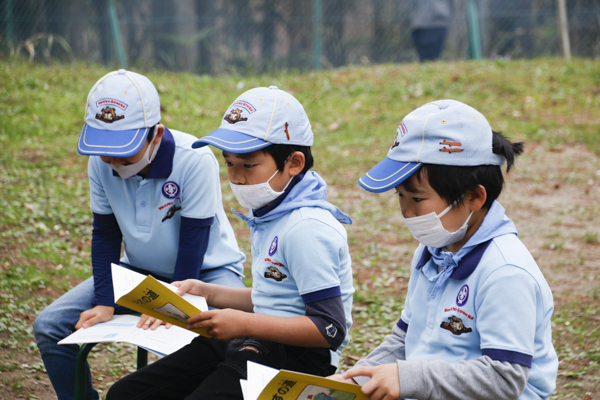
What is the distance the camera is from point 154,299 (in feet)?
6.33

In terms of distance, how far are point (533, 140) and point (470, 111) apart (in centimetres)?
645

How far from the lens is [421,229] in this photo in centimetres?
175

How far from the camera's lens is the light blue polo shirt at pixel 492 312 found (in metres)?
1.51

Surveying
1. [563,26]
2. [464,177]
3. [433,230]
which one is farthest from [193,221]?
[563,26]

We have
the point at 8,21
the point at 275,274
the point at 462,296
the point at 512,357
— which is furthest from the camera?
the point at 8,21

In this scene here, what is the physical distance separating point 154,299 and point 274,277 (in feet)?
1.31

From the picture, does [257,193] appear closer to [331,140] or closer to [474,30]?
[331,140]

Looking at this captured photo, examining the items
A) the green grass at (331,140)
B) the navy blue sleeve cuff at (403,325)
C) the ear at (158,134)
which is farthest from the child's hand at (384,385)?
the green grass at (331,140)

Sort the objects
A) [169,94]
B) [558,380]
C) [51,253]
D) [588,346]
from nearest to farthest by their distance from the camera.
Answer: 1. [558,380]
2. [588,346]
3. [51,253]
4. [169,94]

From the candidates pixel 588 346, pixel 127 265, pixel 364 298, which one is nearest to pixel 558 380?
pixel 588 346

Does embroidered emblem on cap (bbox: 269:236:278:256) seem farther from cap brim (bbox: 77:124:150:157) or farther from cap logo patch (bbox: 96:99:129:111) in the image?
cap logo patch (bbox: 96:99:129:111)

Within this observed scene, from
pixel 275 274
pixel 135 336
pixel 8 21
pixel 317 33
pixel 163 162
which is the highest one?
pixel 8 21

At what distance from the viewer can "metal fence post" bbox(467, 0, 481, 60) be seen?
11.4 meters

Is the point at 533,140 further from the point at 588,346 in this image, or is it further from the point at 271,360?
the point at 271,360
